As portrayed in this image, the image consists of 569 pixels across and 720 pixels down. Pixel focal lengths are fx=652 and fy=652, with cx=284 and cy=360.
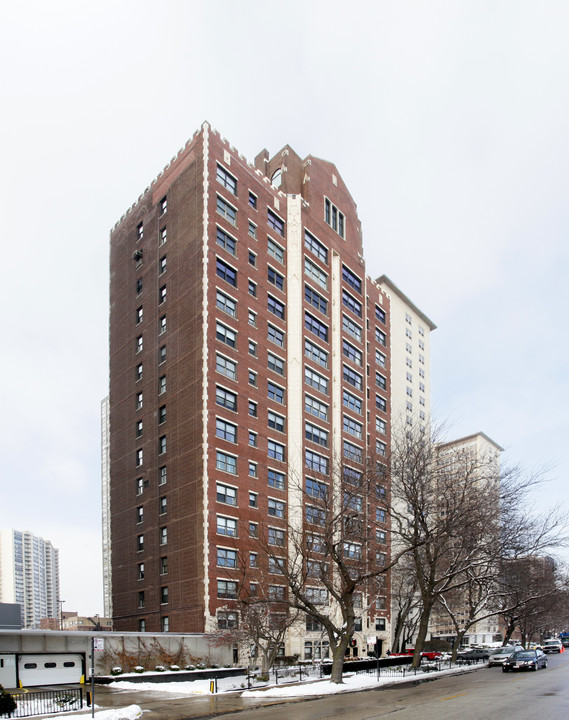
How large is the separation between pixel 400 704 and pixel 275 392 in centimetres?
3942

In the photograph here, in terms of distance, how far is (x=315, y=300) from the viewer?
6931cm

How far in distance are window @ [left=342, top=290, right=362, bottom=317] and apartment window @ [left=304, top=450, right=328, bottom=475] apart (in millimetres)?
18814

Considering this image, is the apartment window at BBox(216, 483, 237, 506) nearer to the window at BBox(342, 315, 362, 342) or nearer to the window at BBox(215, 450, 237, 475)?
the window at BBox(215, 450, 237, 475)

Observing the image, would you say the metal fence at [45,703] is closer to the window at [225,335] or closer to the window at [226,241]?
the window at [225,335]

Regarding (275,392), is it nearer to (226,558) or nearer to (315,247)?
(226,558)

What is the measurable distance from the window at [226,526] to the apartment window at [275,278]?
23.6 meters

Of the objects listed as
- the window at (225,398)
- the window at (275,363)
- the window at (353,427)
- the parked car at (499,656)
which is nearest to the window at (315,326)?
the window at (275,363)

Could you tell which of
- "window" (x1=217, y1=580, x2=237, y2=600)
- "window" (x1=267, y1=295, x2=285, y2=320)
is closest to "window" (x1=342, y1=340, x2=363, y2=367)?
"window" (x1=267, y1=295, x2=285, y2=320)

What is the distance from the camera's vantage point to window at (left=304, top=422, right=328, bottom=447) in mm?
64438

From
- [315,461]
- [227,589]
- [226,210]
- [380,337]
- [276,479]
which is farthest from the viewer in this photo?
[380,337]

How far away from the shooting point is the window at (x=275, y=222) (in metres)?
65.0

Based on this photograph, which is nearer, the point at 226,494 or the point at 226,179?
the point at 226,494

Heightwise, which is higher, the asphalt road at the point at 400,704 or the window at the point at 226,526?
the window at the point at 226,526

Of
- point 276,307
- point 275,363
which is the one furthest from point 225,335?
point 276,307
